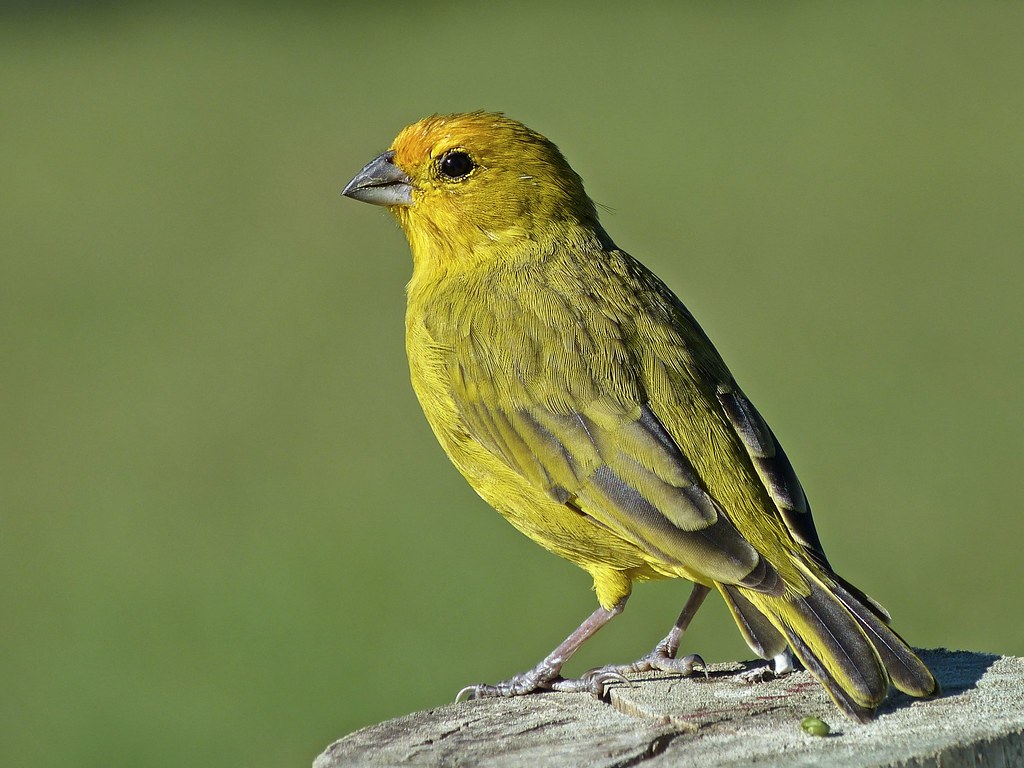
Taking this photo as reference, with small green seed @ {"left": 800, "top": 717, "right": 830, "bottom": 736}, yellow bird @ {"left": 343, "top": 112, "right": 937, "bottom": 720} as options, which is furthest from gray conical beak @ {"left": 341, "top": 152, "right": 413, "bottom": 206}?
small green seed @ {"left": 800, "top": 717, "right": 830, "bottom": 736}

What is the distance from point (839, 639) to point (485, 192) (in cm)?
232

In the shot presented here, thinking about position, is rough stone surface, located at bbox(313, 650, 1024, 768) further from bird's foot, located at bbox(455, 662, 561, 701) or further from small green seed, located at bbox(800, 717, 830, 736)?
bird's foot, located at bbox(455, 662, 561, 701)

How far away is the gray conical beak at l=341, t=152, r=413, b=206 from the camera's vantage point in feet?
19.0

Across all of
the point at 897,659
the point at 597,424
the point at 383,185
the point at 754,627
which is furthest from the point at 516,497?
the point at 383,185

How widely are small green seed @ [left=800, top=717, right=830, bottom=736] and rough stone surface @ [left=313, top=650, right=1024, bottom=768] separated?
0.8 inches

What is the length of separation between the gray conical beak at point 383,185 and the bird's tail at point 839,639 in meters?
2.22

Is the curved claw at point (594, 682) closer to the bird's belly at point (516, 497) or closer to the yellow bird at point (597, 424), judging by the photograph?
the yellow bird at point (597, 424)

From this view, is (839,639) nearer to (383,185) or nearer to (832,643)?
(832,643)

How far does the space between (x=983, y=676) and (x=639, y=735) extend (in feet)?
3.41

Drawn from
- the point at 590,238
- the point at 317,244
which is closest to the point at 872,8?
the point at 317,244

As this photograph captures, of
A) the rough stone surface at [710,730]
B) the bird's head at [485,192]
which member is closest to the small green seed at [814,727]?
the rough stone surface at [710,730]

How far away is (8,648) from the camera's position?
11.0 m

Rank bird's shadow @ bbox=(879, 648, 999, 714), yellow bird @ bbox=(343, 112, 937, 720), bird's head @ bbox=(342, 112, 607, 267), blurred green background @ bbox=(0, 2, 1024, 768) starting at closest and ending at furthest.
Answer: bird's shadow @ bbox=(879, 648, 999, 714) < yellow bird @ bbox=(343, 112, 937, 720) < bird's head @ bbox=(342, 112, 607, 267) < blurred green background @ bbox=(0, 2, 1024, 768)

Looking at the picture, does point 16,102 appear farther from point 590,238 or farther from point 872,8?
point 590,238
